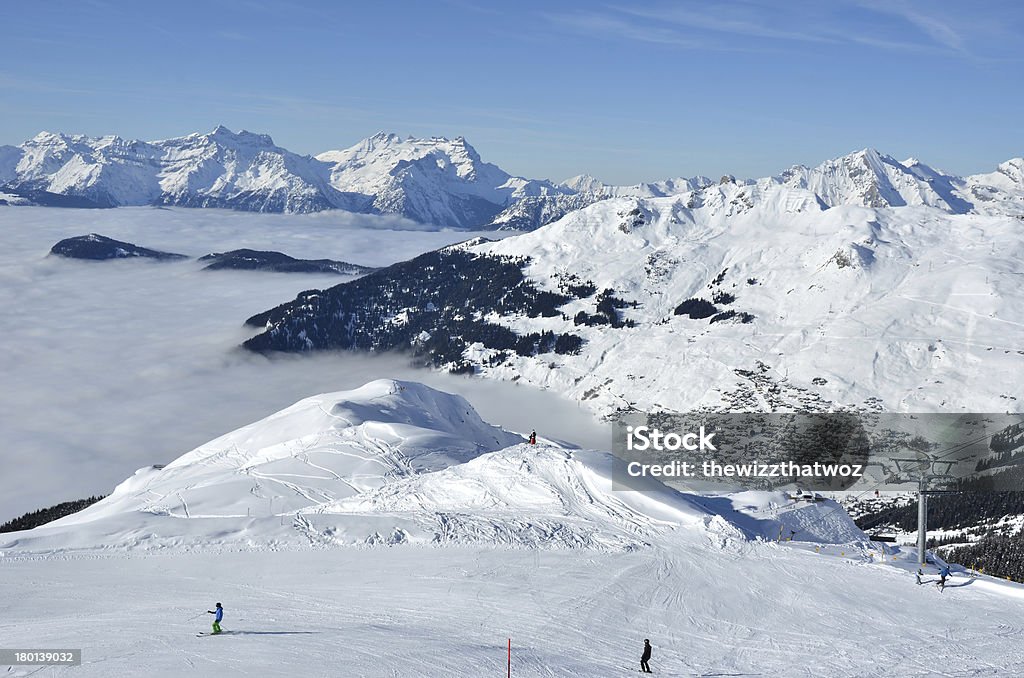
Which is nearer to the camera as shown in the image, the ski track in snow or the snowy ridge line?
the ski track in snow

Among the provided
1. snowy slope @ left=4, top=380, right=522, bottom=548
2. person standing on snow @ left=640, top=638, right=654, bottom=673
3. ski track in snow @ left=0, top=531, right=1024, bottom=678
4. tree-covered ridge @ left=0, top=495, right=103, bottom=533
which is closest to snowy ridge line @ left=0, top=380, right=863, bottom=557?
snowy slope @ left=4, top=380, right=522, bottom=548

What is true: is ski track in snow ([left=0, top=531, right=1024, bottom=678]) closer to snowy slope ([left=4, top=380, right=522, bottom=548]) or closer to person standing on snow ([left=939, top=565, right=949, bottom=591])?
person standing on snow ([left=939, top=565, right=949, bottom=591])

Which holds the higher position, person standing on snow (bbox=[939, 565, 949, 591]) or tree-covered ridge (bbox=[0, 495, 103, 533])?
person standing on snow (bbox=[939, 565, 949, 591])

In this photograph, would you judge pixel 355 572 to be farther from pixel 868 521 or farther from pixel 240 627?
pixel 868 521

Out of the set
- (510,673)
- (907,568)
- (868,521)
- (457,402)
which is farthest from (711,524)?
(868,521)

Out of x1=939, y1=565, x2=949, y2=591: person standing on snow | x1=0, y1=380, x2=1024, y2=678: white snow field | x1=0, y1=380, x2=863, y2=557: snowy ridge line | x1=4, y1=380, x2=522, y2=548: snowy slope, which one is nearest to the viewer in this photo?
x1=0, y1=380, x2=1024, y2=678: white snow field

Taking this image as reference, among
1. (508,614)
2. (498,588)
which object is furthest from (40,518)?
(508,614)

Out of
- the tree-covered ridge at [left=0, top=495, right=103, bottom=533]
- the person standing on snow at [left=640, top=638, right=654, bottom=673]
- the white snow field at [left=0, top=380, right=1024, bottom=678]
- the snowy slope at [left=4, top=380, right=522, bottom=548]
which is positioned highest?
the person standing on snow at [left=640, top=638, right=654, bottom=673]

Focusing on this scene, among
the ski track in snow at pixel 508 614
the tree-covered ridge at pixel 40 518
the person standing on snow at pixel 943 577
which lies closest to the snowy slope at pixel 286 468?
the ski track in snow at pixel 508 614

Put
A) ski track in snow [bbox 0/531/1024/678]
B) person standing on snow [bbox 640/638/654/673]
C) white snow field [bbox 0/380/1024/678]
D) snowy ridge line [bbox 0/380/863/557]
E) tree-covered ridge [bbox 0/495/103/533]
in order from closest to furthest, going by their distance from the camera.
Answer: ski track in snow [bbox 0/531/1024/678] → person standing on snow [bbox 640/638/654/673] → white snow field [bbox 0/380/1024/678] → snowy ridge line [bbox 0/380/863/557] → tree-covered ridge [bbox 0/495/103/533]
